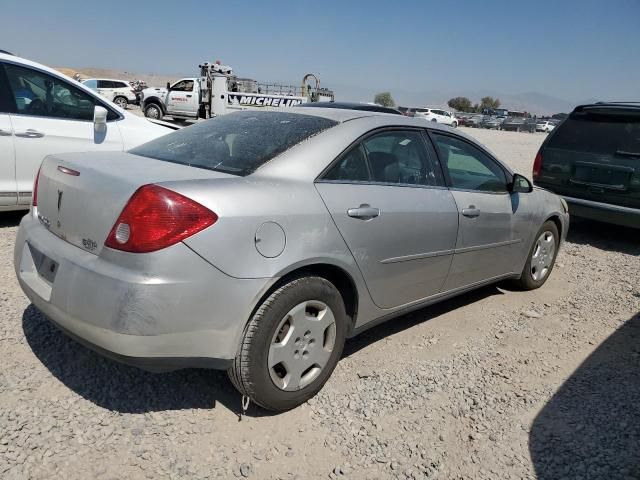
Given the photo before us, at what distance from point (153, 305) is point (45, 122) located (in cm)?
393

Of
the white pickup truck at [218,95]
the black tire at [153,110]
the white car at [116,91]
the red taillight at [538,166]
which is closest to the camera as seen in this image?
the red taillight at [538,166]

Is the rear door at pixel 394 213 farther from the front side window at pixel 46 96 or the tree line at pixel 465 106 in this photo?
the tree line at pixel 465 106

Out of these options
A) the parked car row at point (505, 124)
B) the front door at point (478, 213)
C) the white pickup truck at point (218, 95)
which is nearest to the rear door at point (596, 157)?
the front door at point (478, 213)

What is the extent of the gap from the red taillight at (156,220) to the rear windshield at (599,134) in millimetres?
5946

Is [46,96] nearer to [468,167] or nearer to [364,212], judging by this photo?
[364,212]

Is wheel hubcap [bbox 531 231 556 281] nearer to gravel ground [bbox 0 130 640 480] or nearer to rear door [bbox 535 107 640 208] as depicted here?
gravel ground [bbox 0 130 640 480]

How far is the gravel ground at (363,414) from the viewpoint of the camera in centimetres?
237

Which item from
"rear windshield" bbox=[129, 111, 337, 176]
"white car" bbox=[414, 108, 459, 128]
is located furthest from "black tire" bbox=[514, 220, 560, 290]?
"white car" bbox=[414, 108, 459, 128]

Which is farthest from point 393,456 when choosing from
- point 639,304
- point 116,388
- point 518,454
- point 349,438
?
point 639,304

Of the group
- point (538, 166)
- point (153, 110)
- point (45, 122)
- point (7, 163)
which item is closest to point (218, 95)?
point (153, 110)

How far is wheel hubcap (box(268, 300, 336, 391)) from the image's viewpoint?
2.59 meters

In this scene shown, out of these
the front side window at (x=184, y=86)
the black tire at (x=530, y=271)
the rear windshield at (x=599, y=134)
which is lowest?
the black tire at (x=530, y=271)

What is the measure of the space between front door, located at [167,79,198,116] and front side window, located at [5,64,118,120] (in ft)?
58.8

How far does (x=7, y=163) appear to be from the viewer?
16.3 feet
